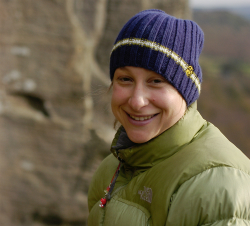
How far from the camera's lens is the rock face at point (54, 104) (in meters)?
2.68

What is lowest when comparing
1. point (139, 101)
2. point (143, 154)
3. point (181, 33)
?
point (143, 154)

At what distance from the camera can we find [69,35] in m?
2.69

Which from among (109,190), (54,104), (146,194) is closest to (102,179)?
(109,190)

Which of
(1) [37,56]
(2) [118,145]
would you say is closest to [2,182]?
(1) [37,56]

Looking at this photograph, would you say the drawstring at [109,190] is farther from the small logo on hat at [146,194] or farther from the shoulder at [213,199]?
the shoulder at [213,199]

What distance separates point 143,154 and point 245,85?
37.6 ft

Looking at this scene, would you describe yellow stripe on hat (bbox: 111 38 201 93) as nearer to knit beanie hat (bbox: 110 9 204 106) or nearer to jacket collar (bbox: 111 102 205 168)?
knit beanie hat (bbox: 110 9 204 106)

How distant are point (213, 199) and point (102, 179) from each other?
54cm

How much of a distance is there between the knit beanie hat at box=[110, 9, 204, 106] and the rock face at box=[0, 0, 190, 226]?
5.86ft

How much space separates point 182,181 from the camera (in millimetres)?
795

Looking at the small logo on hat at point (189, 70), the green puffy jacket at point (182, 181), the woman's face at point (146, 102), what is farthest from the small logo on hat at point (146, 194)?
the small logo on hat at point (189, 70)

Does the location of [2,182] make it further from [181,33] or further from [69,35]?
[181,33]

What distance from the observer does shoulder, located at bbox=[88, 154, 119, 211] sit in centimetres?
115

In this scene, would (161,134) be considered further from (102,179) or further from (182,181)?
(102,179)
